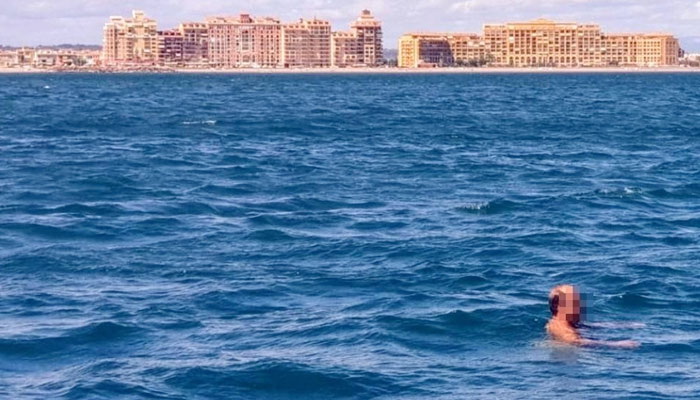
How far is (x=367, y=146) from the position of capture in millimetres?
50750

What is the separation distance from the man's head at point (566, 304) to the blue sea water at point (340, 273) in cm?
50

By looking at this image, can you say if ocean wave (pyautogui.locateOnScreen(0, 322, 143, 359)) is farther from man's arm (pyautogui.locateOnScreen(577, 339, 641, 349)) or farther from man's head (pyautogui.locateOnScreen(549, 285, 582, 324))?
man's arm (pyautogui.locateOnScreen(577, 339, 641, 349))

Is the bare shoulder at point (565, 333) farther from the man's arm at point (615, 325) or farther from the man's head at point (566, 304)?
the man's arm at point (615, 325)

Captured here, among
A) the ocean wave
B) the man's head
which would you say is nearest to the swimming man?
the man's head

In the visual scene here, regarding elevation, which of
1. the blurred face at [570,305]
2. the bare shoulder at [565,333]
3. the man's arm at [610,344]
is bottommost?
the man's arm at [610,344]

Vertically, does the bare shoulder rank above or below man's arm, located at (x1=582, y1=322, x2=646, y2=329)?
above

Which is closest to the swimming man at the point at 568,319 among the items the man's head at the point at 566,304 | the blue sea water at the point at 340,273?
the man's head at the point at 566,304

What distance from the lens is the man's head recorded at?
16.8 m

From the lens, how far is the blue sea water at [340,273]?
619 inches

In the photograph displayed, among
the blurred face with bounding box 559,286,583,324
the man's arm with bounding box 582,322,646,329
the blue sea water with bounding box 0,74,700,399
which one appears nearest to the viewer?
the blue sea water with bounding box 0,74,700,399

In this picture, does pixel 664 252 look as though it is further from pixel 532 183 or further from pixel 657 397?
pixel 532 183

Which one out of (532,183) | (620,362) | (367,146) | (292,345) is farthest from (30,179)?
(620,362)

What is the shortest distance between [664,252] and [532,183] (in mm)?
12431

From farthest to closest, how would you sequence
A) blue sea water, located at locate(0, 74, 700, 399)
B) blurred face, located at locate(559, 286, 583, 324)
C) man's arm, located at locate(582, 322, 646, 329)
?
1. man's arm, located at locate(582, 322, 646, 329)
2. blurred face, located at locate(559, 286, 583, 324)
3. blue sea water, located at locate(0, 74, 700, 399)
